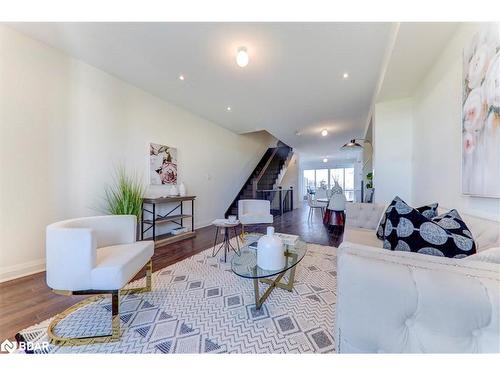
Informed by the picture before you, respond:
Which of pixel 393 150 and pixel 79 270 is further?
pixel 393 150

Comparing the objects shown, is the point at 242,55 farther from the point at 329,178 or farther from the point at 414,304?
the point at 329,178

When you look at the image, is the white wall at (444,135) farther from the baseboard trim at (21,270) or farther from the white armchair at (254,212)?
the baseboard trim at (21,270)

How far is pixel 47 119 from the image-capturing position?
2527 mm

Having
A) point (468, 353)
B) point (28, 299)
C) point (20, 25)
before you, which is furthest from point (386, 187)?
point (20, 25)

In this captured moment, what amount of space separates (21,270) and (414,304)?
140 inches

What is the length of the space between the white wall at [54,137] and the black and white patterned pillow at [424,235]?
3.55m

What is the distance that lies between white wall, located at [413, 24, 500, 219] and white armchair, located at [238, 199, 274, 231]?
242 centimetres

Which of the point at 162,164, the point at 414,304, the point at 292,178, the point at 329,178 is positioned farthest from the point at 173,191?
the point at 329,178

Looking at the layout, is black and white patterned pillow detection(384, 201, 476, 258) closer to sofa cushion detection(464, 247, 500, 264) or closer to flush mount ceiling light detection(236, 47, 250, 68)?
sofa cushion detection(464, 247, 500, 264)

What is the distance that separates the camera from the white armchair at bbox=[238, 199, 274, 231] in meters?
3.90

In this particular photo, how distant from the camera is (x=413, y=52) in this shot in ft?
7.19
